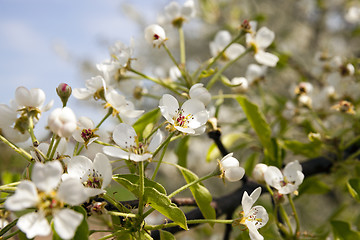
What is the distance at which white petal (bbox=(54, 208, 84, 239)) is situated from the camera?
37cm

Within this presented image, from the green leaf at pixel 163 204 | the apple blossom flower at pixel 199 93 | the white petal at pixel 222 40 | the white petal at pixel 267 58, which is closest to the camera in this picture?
the green leaf at pixel 163 204

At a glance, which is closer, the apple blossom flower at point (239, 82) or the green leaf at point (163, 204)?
the green leaf at point (163, 204)

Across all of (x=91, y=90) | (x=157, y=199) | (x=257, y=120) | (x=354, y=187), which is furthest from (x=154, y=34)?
(x=354, y=187)

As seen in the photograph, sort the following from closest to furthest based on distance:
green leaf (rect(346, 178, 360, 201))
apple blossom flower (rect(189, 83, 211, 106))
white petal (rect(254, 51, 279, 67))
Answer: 1. apple blossom flower (rect(189, 83, 211, 106))
2. green leaf (rect(346, 178, 360, 201))
3. white petal (rect(254, 51, 279, 67))

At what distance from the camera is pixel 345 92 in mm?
1048

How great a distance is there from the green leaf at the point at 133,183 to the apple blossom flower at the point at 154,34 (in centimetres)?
37

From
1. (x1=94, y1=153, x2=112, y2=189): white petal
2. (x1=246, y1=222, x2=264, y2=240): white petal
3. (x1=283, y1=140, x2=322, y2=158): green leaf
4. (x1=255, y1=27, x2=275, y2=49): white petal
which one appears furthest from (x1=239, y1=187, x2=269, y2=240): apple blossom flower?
(x1=255, y1=27, x2=275, y2=49): white petal

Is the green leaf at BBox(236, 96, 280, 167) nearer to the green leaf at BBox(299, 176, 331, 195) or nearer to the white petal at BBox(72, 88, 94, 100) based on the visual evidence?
the green leaf at BBox(299, 176, 331, 195)

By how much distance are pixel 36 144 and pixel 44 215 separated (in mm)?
151

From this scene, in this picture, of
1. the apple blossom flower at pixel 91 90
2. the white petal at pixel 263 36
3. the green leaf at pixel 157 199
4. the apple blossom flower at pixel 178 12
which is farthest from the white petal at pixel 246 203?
the apple blossom flower at pixel 178 12

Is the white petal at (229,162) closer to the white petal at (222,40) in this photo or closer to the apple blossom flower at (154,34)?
the apple blossom flower at (154,34)

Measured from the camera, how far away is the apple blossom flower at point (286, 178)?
2.10 ft

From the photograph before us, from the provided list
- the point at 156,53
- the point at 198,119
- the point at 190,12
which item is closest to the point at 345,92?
the point at 190,12

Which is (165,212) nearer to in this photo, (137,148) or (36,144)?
(137,148)
